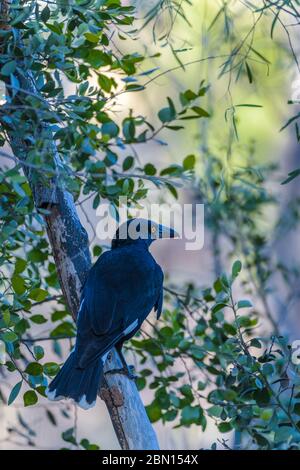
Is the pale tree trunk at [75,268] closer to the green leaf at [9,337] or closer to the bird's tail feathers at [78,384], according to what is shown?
the bird's tail feathers at [78,384]

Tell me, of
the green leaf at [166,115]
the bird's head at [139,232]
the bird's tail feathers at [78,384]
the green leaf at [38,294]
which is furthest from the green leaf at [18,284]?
the bird's head at [139,232]

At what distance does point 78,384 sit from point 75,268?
53 cm

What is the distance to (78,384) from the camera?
132 inches

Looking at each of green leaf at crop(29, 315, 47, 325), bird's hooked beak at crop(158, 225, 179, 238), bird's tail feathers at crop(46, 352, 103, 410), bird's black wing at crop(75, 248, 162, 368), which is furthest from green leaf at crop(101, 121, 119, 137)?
bird's hooked beak at crop(158, 225, 179, 238)

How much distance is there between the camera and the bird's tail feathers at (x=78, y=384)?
329 cm

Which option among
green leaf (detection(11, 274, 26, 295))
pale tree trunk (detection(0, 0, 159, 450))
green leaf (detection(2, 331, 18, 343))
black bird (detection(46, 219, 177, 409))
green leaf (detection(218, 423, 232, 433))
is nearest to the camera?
green leaf (detection(2, 331, 18, 343))

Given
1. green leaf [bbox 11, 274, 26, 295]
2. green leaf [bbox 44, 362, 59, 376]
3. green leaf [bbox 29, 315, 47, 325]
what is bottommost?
green leaf [bbox 44, 362, 59, 376]

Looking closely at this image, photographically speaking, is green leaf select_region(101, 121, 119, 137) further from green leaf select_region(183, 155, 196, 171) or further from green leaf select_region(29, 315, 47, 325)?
Answer: green leaf select_region(29, 315, 47, 325)

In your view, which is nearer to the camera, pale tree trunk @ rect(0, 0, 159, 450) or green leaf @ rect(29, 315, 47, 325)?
pale tree trunk @ rect(0, 0, 159, 450)

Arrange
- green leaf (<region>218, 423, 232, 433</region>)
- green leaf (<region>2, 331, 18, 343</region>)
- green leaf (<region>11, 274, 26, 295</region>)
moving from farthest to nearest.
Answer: green leaf (<region>218, 423, 232, 433</region>) < green leaf (<region>11, 274, 26, 295</region>) < green leaf (<region>2, 331, 18, 343</region>)

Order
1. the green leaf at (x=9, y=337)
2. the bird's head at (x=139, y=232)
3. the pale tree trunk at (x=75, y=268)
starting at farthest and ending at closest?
the bird's head at (x=139, y=232) → the pale tree trunk at (x=75, y=268) → the green leaf at (x=9, y=337)

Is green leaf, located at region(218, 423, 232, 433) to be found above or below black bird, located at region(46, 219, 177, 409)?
below

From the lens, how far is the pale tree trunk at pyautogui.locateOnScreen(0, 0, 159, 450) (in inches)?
126
